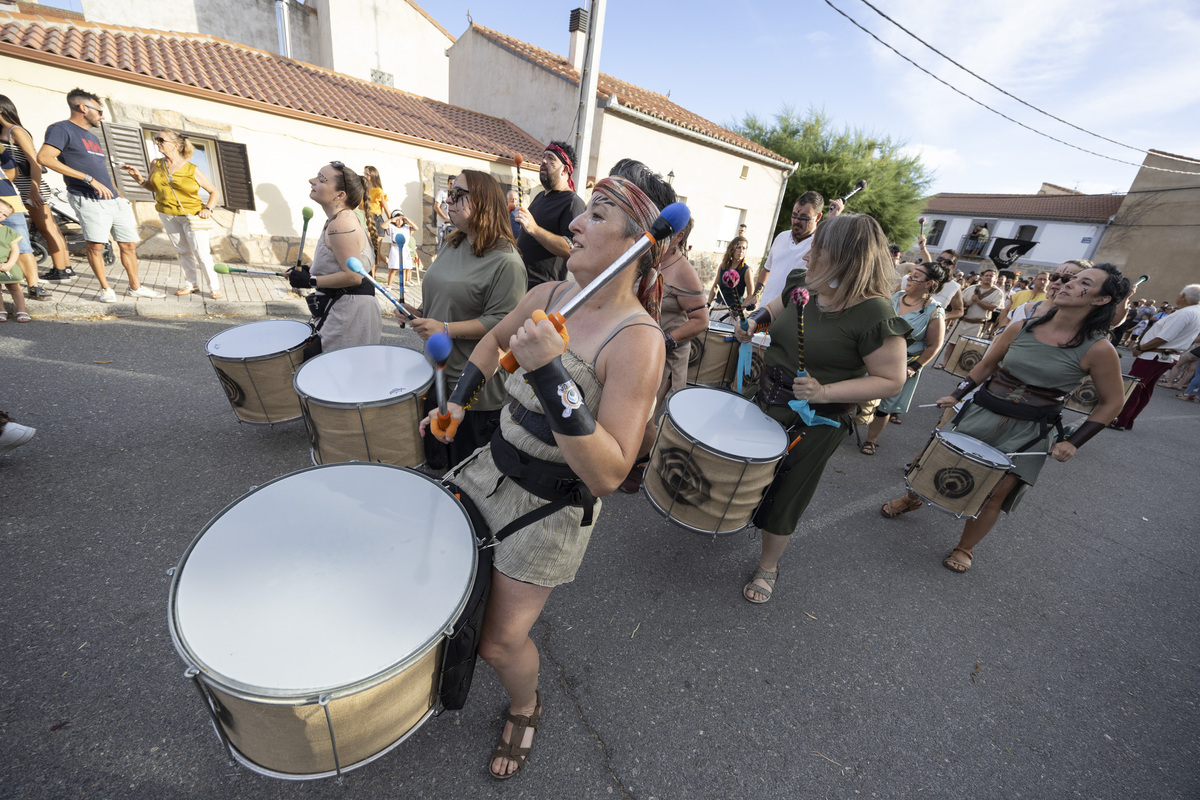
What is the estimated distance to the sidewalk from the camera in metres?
5.38

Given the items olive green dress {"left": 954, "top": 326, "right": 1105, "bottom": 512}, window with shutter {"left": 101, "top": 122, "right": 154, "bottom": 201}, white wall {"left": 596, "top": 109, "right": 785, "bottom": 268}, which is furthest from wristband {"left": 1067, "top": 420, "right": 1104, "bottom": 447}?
window with shutter {"left": 101, "top": 122, "right": 154, "bottom": 201}

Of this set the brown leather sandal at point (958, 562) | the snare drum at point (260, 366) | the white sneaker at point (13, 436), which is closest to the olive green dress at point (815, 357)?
the brown leather sandal at point (958, 562)

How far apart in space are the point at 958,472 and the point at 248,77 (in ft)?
43.9

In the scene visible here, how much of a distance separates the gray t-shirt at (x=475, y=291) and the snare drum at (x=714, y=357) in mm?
2785

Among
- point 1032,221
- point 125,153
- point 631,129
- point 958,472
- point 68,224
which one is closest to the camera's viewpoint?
point 958,472

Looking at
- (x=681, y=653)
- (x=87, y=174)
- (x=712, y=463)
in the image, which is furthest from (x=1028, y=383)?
(x=87, y=174)

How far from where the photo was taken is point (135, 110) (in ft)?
25.4

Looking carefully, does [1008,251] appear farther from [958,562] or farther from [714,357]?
[958,562]

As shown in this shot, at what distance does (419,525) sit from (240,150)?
35.1ft

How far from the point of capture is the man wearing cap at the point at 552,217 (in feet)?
12.4

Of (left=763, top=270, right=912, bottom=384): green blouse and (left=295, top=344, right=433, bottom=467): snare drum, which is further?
(left=295, top=344, right=433, bottom=467): snare drum

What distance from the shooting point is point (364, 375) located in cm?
264

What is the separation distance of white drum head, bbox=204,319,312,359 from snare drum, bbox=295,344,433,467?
0.58 m

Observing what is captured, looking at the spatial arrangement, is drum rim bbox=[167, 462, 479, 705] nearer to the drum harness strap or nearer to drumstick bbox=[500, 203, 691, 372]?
drumstick bbox=[500, 203, 691, 372]
